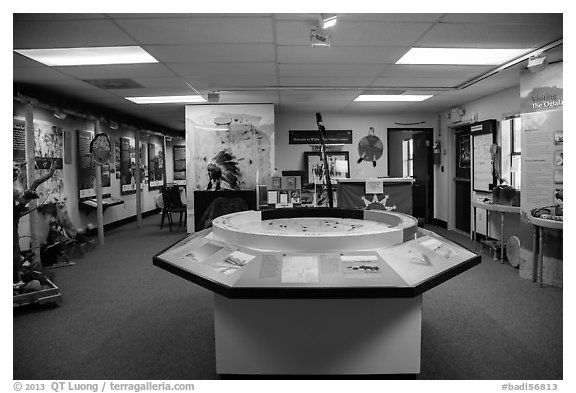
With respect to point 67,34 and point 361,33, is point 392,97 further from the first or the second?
point 67,34

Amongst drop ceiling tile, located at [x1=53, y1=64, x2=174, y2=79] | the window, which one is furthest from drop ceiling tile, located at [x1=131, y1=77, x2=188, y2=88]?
the window

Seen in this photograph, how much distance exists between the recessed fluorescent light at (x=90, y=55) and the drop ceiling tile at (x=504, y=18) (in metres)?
2.99

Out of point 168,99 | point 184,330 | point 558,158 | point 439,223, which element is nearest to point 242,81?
point 168,99

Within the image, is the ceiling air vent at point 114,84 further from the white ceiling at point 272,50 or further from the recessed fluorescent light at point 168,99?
the recessed fluorescent light at point 168,99

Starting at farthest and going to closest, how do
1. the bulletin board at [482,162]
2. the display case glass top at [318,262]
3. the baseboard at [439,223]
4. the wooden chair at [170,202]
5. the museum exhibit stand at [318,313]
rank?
the wooden chair at [170,202], the baseboard at [439,223], the bulletin board at [482,162], the museum exhibit stand at [318,313], the display case glass top at [318,262]

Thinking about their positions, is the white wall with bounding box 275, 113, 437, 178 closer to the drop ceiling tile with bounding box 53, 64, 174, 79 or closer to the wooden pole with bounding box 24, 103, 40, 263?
the drop ceiling tile with bounding box 53, 64, 174, 79

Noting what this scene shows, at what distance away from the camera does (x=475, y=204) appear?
5.98 metres

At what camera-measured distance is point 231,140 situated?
7949 mm

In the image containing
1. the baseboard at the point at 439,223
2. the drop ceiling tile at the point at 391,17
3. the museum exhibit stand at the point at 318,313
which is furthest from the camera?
the baseboard at the point at 439,223

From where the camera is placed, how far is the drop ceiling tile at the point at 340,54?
13.9 feet

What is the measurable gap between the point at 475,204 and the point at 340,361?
14.4 ft

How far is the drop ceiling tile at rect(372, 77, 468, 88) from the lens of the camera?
225 inches

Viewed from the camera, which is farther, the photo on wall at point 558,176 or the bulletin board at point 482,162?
the bulletin board at point 482,162

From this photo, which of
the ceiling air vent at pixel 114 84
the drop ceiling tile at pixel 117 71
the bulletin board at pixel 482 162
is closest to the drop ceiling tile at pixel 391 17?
the drop ceiling tile at pixel 117 71
